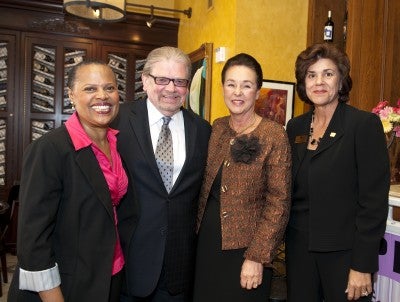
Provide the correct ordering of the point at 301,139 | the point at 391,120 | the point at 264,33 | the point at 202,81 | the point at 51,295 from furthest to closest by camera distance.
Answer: the point at 202,81 < the point at 264,33 < the point at 391,120 < the point at 301,139 < the point at 51,295

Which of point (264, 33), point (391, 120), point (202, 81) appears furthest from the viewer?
point (202, 81)

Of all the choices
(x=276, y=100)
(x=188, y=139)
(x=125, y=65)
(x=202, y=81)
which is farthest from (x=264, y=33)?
(x=125, y=65)

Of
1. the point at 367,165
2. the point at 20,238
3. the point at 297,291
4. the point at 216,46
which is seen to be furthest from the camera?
the point at 216,46

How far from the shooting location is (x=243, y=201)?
67.6 inches

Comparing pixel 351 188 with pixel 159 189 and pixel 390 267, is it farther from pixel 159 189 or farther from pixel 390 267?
pixel 159 189

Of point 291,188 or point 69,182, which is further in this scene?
point 291,188

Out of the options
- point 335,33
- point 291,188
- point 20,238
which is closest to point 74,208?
point 20,238

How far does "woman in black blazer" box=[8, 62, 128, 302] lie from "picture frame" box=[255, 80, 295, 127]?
2196 mm

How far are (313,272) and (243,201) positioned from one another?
0.42m

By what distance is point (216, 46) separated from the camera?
392 cm

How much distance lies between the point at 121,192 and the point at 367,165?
0.97 meters

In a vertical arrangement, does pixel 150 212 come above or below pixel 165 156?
below

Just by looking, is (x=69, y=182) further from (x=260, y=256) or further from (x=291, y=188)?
(x=291, y=188)

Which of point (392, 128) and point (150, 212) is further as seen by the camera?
point (392, 128)
